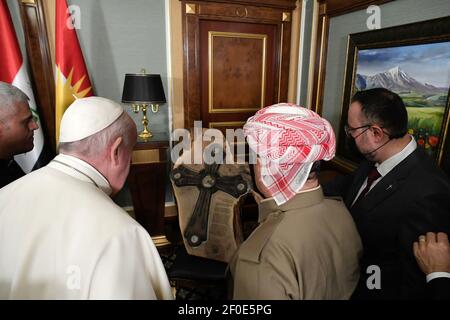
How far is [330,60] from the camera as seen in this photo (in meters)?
3.00

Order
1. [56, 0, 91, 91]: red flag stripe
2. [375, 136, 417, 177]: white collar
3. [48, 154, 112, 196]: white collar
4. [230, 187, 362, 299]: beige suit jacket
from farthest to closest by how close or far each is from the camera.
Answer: [56, 0, 91, 91]: red flag stripe < [375, 136, 417, 177]: white collar < [48, 154, 112, 196]: white collar < [230, 187, 362, 299]: beige suit jacket

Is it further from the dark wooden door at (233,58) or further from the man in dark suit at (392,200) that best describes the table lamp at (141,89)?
the man in dark suit at (392,200)

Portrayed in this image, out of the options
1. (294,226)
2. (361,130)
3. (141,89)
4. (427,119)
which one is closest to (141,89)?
(141,89)

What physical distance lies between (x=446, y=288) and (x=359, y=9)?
239cm

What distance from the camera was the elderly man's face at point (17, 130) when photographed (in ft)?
4.85

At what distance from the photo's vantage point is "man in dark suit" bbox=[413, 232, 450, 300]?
3.19 feet

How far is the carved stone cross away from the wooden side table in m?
0.48

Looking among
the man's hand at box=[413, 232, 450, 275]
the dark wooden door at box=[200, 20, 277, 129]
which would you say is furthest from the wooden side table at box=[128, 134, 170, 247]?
the man's hand at box=[413, 232, 450, 275]

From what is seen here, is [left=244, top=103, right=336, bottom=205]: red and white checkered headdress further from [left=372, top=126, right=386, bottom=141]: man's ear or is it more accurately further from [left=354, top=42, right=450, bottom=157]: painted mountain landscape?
[left=354, top=42, right=450, bottom=157]: painted mountain landscape

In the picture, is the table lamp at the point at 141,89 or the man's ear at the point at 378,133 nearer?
the man's ear at the point at 378,133

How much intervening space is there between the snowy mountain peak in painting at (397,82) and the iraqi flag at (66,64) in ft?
8.25

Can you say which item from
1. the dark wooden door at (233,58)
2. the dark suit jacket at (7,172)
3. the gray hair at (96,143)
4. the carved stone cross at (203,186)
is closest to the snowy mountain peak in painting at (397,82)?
the dark wooden door at (233,58)

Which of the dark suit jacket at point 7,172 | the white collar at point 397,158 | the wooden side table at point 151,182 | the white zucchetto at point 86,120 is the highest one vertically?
the white zucchetto at point 86,120
